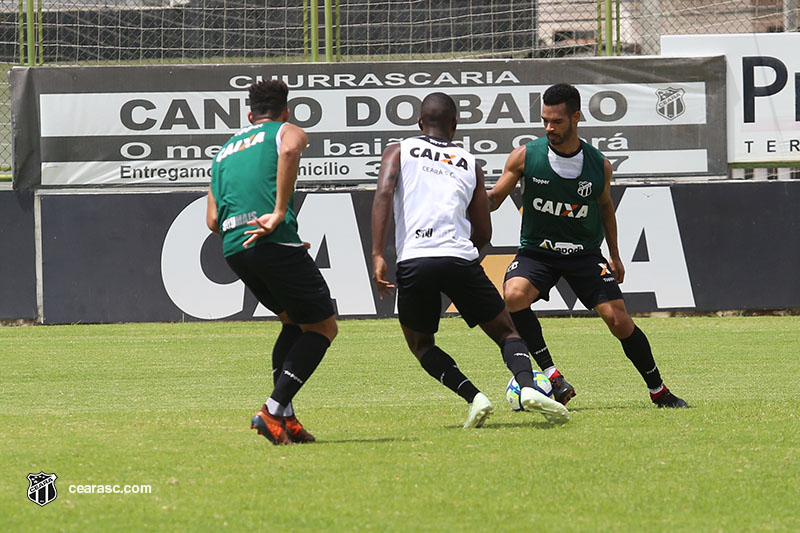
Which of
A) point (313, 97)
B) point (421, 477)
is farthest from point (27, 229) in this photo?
point (421, 477)

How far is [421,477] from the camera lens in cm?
476

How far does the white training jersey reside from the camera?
6.00 meters

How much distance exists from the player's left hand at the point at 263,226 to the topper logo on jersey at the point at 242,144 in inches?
15.9

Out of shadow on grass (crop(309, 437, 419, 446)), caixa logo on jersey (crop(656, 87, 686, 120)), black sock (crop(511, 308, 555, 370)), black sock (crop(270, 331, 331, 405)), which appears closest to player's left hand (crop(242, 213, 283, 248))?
black sock (crop(270, 331, 331, 405))

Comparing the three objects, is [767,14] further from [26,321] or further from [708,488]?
[708,488]

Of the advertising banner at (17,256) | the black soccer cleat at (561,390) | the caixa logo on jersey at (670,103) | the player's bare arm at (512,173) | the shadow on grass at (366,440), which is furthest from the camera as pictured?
the caixa logo on jersey at (670,103)

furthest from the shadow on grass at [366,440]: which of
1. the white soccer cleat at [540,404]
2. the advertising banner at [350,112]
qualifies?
the advertising banner at [350,112]

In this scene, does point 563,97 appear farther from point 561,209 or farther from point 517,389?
point 517,389

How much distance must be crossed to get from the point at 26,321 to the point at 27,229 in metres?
1.19

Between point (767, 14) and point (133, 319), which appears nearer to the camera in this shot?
point (133, 319)

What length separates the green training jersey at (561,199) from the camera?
7102mm

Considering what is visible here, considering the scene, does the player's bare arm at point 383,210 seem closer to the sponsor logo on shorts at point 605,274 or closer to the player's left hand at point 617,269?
the sponsor logo on shorts at point 605,274

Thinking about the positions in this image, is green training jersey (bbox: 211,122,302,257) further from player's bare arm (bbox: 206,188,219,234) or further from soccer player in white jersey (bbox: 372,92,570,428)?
soccer player in white jersey (bbox: 372,92,570,428)

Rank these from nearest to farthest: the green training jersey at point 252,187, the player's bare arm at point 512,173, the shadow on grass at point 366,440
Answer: the green training jersey at point 252,187
the shadow on grass at point 366,440
the player's bare arm at point 512,173
